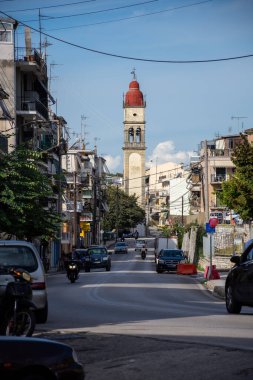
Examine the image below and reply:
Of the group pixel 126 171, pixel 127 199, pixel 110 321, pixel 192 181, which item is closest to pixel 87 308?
pixel 110 321

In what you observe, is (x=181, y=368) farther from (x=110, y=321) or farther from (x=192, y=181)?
(x=192, y=181)

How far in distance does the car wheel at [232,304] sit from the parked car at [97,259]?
1781 inches

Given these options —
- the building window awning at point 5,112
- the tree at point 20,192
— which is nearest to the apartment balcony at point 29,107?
the building window awning at point 5,112

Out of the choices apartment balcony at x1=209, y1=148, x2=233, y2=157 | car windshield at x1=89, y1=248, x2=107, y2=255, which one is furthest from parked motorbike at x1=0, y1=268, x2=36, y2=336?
apartment balcony at x1=209, y1=148, x2=233, y2=157

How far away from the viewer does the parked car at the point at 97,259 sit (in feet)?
219

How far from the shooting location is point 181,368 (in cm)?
1093

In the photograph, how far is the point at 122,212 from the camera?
166375 mm

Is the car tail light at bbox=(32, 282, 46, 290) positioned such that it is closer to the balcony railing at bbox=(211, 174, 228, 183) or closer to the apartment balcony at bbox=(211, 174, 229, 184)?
the apartment balcony at bbox=(211, 174, 229, 184)

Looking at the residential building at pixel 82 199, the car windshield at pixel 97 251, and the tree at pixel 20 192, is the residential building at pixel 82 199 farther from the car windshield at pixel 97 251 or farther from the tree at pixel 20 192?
the tree at pixel 20 192

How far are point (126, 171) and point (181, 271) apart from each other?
13643cm

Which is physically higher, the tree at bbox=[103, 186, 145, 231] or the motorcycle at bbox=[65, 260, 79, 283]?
the tree at bbox=[103, 186, 145, 231]

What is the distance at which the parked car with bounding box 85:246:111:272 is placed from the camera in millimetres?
66625

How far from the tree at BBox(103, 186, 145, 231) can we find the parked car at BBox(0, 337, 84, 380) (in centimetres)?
15496

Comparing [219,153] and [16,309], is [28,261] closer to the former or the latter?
[16,309]
